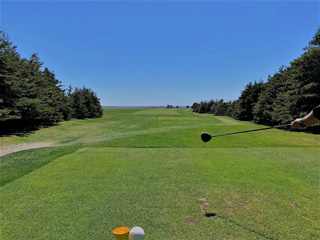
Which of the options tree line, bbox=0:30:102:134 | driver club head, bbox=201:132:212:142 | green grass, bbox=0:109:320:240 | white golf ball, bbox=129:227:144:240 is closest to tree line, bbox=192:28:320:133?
green grass, bbox=0:109:320:240

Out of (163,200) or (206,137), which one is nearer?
(163,200)

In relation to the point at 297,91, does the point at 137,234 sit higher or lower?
lower

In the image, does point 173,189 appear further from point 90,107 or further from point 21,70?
point 90,107

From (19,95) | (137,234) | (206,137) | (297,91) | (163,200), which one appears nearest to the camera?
(137,234)

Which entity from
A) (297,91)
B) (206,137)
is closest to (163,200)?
(206,137)

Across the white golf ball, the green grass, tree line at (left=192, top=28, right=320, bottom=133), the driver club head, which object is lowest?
the green grass

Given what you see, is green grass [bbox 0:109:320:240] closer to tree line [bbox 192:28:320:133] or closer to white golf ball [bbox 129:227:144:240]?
white golf ball [bbox 129:227:144:240]

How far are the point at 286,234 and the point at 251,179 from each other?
10.1 ft

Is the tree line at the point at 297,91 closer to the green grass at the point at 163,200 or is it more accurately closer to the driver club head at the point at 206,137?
the green grass at the point at 163,200

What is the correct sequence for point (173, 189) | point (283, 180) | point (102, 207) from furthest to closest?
1. point (283, 180)
2. point (173, 189)
3. point (102, 207)

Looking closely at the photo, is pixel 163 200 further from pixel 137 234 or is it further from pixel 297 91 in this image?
pixel 297 91

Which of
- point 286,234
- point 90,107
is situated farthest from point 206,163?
point 90,107

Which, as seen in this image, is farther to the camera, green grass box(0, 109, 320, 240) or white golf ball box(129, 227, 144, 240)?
green grass box(0, 109, 320, 240)

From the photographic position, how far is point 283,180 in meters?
6.48
